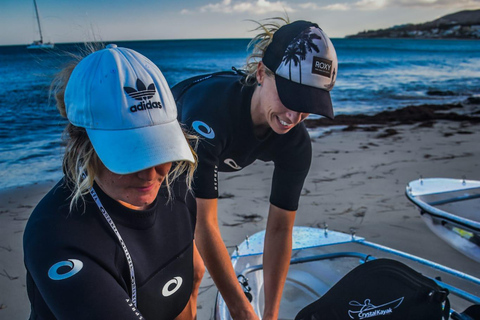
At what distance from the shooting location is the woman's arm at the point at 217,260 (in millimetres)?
1762

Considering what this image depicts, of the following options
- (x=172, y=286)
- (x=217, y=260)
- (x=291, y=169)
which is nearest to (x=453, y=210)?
(x=291, y=169)

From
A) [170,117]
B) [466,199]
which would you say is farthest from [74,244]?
[466,199]

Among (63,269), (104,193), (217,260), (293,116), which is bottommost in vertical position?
(217,260)

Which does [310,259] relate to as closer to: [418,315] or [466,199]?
[418,315]

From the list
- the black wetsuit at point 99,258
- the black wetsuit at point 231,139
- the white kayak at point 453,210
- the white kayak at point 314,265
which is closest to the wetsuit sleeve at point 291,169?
the black wetsuit at point 231,139

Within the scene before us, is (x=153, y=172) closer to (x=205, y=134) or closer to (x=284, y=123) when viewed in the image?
(x=205, y=134)

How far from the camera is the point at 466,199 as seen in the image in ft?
11.4

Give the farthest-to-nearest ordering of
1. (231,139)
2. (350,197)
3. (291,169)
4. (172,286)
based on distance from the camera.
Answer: (350,197)
(291,169)
(231,139)
(172,286)

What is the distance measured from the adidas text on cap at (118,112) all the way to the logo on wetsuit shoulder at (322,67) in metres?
0.83

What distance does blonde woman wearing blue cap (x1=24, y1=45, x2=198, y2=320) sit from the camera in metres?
1.00

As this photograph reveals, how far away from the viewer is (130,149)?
3.37 feet

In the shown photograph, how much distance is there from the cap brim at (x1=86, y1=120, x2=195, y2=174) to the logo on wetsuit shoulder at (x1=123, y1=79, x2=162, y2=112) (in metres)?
0.06

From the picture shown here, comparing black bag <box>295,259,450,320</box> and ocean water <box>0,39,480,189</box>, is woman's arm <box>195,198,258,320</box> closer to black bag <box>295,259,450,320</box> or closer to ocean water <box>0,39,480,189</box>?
black bag <box>295,259,450,320</box>

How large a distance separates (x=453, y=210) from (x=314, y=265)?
4.91 ft
